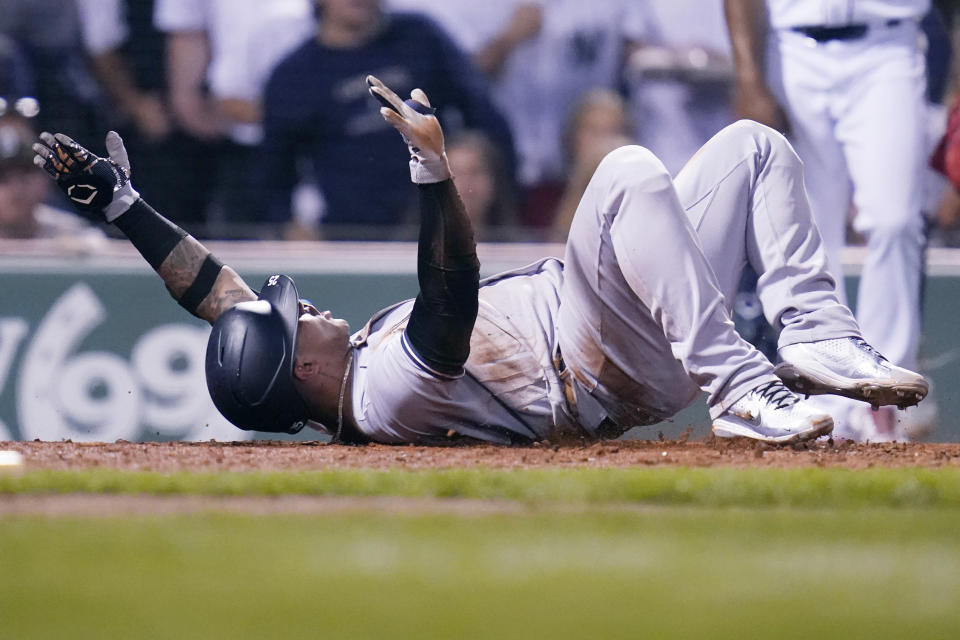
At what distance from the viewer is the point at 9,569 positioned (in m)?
2.36

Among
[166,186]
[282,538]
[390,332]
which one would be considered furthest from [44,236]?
[282,538]

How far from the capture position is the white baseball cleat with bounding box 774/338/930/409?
11.3 ft

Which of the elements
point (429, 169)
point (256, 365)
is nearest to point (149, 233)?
point (256, 365)

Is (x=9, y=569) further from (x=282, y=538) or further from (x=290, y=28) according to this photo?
(x=290, y=28)

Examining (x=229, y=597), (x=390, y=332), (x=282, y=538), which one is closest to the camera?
(x=229, y=597)

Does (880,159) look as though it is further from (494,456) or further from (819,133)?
(494,456)

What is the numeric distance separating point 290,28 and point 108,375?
186 centimetres

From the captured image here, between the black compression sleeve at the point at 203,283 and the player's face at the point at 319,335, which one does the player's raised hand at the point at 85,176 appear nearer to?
the black compression sleeve at the point at 203,283

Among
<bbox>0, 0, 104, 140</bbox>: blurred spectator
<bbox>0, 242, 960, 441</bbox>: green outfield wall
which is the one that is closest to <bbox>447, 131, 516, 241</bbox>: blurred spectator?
<bbox>0, 242, 960, 441</bbox>: green outfield wall

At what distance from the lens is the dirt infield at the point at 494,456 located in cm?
362

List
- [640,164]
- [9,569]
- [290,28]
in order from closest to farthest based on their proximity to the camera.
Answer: [9,569] → [640,164] → [290,28]

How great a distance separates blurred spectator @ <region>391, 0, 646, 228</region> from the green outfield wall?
576 millimetres

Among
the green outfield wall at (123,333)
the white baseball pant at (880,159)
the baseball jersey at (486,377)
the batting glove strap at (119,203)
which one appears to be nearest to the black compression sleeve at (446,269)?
the baseball jersey at (486,377)

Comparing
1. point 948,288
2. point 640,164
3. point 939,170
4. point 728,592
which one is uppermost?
point 640,164
